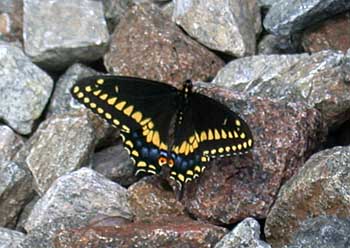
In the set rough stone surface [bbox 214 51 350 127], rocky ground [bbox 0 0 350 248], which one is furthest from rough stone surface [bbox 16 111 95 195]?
rough stone surface [bbox 214 51 350 127]

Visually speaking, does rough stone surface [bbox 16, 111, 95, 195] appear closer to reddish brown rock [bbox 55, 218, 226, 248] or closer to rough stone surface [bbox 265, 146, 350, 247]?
reddish brown rock [bbox 55, 218, 226, 248]

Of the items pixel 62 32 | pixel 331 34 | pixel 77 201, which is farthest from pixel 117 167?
pixel 331 34

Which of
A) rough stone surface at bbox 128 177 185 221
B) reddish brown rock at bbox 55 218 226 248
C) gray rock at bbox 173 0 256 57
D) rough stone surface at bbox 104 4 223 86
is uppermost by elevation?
gray rock at bbox 173 0 256 57

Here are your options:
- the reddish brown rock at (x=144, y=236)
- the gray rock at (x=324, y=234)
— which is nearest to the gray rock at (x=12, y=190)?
the reddish brown rock at (x=144, y=236)

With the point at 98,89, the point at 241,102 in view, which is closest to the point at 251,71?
the point at 241,102

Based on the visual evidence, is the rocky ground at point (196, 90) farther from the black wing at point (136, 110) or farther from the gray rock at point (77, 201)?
the black wing at point (136, 110)

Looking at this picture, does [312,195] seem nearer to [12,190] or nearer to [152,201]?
[152,201]
